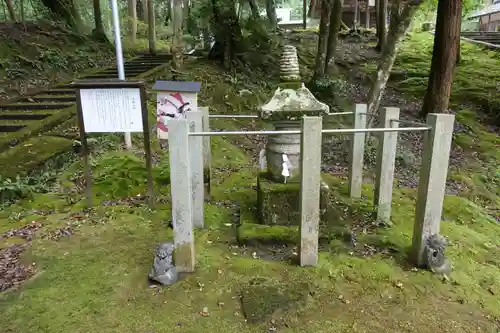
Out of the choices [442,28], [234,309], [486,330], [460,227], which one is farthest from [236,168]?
[442,28]

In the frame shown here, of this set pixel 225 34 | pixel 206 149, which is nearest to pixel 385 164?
pixel 206 149

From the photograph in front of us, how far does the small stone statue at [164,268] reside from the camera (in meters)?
3.48

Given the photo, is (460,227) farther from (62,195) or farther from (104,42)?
(104,42)

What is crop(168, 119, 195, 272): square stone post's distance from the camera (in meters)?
3.41

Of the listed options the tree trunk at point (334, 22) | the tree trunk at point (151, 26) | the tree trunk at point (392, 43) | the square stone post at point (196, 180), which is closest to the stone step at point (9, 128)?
the square stone post at point (196, 180)

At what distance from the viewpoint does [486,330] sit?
313 cm

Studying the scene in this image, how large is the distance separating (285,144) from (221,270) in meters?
1.69

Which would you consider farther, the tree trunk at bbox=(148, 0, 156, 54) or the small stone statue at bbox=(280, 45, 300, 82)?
the tree trunk at bbox=(148, 0, 156, 54)

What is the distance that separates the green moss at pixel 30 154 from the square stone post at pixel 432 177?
572cm

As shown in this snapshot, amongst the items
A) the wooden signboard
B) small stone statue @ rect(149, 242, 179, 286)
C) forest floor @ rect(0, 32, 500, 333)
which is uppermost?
the wooden signboard

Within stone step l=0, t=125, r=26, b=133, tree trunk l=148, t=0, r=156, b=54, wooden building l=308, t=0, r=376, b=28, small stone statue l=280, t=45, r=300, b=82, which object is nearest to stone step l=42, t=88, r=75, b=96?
stone step l=0, t=125, r=26, b=133

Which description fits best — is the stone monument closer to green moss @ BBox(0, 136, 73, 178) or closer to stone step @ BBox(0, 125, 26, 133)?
green moss @ BBox(0, 136, 73, 178)

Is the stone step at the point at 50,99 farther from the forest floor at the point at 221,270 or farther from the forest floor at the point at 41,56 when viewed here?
the forest floor at the point at 221,270

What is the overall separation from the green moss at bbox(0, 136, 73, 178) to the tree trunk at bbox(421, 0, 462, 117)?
8.65 meters
